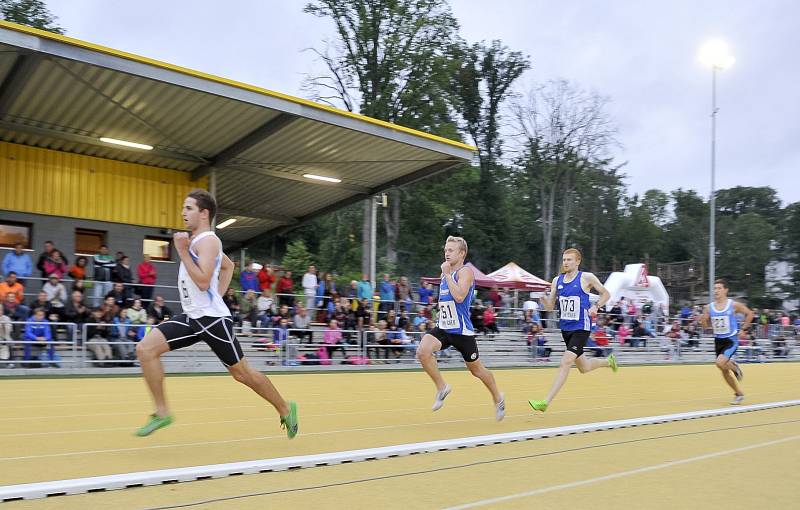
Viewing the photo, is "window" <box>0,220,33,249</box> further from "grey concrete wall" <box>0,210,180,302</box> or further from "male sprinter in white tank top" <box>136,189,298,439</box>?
"male sprinter in white tank top" <box>136,189,298,439</box>

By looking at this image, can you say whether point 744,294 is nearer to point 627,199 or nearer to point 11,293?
point 627,199

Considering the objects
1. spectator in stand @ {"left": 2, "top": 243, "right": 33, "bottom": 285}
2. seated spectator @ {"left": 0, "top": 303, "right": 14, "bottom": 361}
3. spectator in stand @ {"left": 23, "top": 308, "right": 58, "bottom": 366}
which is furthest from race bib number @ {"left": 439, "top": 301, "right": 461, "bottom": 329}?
spectator in stand @ {"left": 2, "top": 243, "right": 33, "bottom": 285}

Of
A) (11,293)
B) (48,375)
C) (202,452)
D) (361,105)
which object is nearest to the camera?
(202,452)

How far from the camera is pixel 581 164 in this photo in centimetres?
5694

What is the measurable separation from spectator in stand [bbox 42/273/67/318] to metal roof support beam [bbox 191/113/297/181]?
6463 millimetres

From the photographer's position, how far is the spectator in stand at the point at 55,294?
1580 cm

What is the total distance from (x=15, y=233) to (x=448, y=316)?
1659 cm

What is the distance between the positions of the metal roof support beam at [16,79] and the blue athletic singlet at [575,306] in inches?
449

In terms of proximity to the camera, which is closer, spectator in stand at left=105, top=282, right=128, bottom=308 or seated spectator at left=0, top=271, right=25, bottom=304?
seated spectator at left=0, top=271, right=25, bottom=304

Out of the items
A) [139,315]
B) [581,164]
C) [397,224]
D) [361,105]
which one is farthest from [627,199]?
[139,315]

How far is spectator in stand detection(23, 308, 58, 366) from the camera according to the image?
1485 cm

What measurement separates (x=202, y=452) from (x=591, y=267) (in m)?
78.5

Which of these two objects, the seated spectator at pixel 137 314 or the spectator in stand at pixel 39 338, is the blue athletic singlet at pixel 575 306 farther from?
the seated spectator at pixel 137 314

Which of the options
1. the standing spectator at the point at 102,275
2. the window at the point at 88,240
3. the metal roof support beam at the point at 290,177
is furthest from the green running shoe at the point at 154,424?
the metal roof support beam at the point at 290,177
